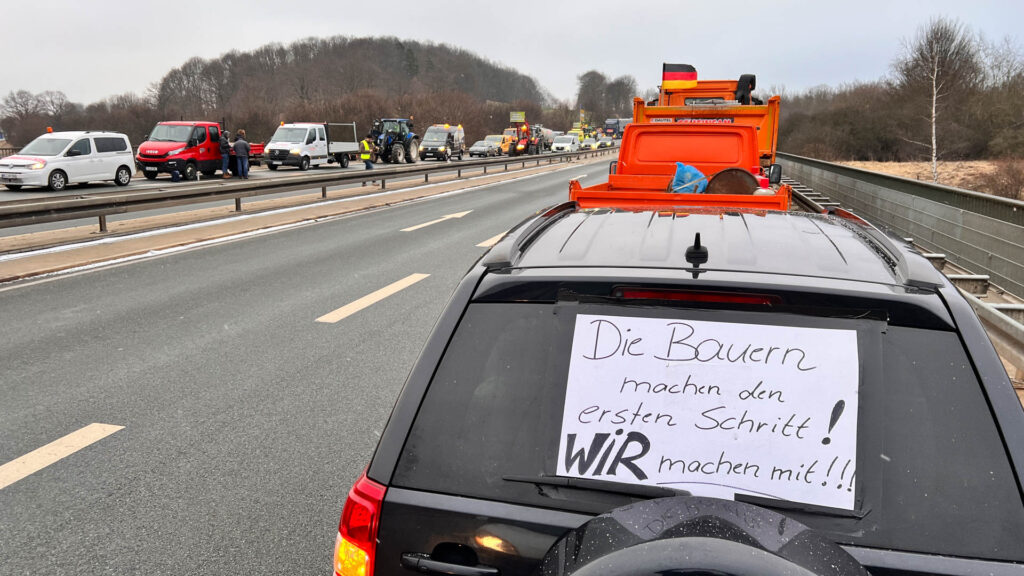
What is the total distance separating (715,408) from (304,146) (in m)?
37.5

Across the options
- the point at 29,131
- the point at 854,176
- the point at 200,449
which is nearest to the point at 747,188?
the point at 200,449

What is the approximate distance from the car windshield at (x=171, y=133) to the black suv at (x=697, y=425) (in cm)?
3099

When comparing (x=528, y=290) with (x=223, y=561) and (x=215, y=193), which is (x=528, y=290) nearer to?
(x=223, y=561)

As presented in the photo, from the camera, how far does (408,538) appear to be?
1686 mm

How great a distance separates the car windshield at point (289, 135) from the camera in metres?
37.1

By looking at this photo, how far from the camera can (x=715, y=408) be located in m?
1.66

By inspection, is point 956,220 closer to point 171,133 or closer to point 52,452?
point 52,452

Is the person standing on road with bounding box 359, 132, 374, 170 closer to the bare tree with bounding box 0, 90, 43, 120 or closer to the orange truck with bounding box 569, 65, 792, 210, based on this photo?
the orange truck with bounding box 569, 65, 792, 210

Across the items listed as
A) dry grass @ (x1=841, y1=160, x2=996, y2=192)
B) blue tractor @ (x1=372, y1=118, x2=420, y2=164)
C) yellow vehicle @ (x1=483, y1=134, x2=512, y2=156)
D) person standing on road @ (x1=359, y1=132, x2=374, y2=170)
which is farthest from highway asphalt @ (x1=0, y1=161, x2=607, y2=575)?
yellow vehicle @ (x1=483, y1=134, x2=512, y2=156)

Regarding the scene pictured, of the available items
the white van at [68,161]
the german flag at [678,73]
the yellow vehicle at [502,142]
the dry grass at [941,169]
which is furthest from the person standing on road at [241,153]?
the yellow vehicle at [502,142]

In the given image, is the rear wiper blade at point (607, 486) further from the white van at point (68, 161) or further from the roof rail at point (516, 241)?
the white van at point (68, 161)

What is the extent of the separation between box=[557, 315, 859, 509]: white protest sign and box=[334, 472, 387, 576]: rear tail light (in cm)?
45

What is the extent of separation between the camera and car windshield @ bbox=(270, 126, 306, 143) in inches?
1460

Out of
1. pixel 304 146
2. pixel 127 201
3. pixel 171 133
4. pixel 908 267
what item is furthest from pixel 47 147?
pixel 908 267
